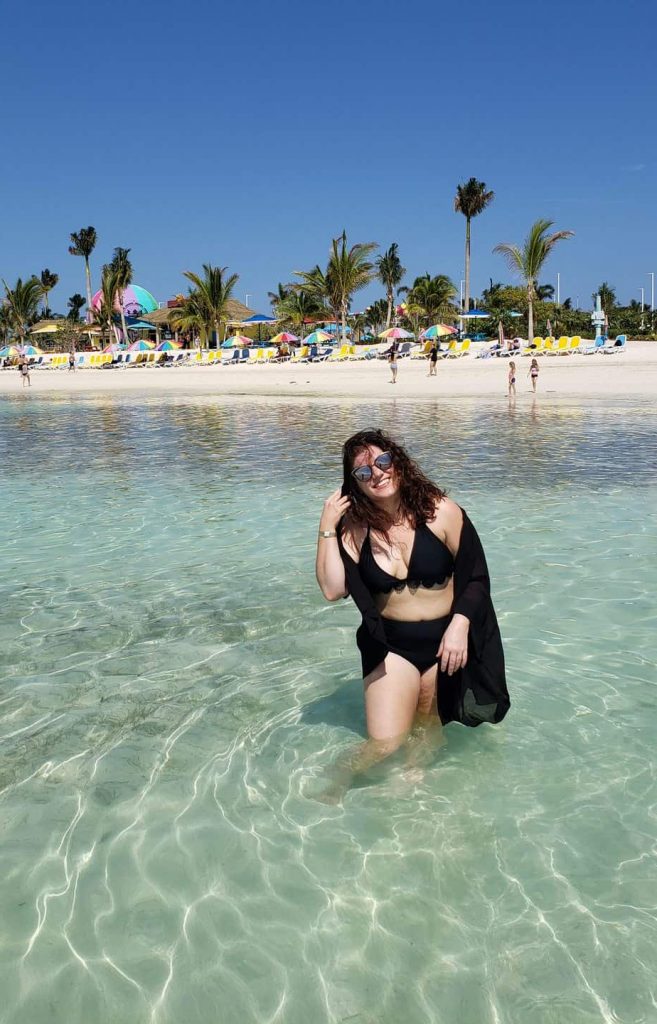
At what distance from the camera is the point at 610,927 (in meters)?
2.66

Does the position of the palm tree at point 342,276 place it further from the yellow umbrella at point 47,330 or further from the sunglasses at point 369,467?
the sunglasses at point 369,467

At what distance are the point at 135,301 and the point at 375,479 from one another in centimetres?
7798

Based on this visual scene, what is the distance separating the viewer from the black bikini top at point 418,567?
318 cm

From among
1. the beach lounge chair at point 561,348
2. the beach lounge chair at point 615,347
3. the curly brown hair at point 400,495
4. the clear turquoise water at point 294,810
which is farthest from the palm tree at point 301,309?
the curly brown hair at point 400,495

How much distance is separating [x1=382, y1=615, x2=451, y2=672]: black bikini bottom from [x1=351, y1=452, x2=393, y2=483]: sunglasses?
627mm

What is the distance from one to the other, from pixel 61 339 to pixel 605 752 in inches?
3313

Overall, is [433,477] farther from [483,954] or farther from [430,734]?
[483,954]

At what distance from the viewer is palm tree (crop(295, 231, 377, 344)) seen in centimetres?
5419

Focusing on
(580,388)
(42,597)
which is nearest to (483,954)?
(42,597)

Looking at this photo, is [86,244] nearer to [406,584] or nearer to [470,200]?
[470,200]

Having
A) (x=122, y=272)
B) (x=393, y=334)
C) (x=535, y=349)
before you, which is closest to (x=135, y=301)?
(x=122, y=272)

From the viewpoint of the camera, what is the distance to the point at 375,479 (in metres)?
3.12

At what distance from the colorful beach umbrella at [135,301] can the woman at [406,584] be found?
7379 cm

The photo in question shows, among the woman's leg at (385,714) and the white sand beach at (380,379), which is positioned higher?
the white sand beach at (380,379)
